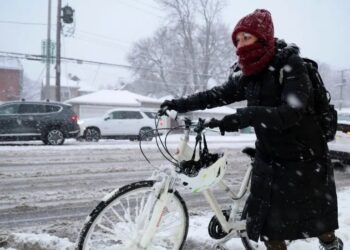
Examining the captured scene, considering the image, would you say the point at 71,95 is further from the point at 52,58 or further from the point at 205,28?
the point at 52,58

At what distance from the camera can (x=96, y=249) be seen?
110 inches

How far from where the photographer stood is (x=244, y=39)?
240 centimetres

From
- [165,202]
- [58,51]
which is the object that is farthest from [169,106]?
[58,51]

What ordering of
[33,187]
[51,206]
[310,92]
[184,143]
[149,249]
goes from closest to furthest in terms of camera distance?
[310,92], [149,249], [184,143], [51,206], [33,187]

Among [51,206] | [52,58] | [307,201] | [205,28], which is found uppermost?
[205,28]

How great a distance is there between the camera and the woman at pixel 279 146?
2262 mm

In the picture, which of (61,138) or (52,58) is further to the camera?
(52,58)

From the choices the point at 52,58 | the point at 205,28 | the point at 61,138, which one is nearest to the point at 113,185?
the point at 61,138

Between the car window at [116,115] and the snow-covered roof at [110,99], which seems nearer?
the car window at [116,115]

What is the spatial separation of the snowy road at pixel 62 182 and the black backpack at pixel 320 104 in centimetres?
119

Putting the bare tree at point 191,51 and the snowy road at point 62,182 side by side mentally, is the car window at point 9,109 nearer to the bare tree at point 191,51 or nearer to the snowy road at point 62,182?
the snowy road at point 62,182

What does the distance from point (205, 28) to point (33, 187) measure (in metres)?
42.4

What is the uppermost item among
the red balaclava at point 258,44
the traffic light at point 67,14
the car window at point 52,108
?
the traffic light at point 67,14

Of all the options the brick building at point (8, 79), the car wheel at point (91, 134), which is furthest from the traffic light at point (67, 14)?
the brick building at point (8, 79)
